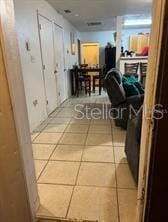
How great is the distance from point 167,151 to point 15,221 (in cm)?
114

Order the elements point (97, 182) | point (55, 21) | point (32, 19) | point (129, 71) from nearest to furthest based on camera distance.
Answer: point (97, 182), point (32, 19), point (55, 21), point (129, 71)

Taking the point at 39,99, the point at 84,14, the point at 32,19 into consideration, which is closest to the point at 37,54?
the point at 32,19

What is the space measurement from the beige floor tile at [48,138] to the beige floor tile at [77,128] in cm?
25

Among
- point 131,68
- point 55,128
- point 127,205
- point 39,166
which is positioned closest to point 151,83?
point 127,205

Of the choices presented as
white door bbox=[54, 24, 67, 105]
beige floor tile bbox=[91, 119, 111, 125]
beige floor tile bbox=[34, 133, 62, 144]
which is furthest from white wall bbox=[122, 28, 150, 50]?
beige floor tile bbox=[34, 133, 62, 144]

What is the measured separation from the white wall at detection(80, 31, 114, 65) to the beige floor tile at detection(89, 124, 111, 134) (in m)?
6.24

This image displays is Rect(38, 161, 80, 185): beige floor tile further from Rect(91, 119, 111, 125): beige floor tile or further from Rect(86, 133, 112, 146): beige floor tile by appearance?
Rect(91, 119, 111, 125): beige floor tile

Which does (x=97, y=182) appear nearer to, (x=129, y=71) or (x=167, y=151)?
(x=167, y=151)

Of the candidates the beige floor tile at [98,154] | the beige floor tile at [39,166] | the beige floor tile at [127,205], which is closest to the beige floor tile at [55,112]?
the beige floor tile at [98,154]

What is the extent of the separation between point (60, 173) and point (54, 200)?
40cm

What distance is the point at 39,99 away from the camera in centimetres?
354

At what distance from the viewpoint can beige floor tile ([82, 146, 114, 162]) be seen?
7.48 ft

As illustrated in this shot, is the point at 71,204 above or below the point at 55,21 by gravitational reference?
below

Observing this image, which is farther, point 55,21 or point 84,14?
point 84,14
